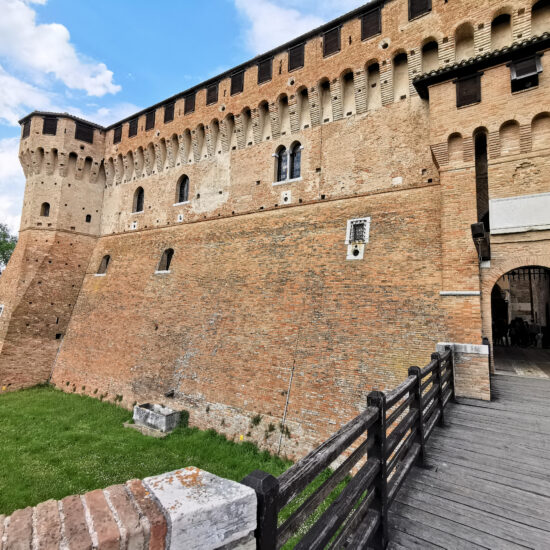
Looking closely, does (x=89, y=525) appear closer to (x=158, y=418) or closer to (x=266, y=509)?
(x=266, y=509)

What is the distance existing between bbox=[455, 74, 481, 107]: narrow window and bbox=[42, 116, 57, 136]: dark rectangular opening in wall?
66.6 ft

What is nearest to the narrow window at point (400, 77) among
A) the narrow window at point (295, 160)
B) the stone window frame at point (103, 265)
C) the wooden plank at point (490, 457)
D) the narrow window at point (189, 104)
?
the narrow window at point (295, 160)

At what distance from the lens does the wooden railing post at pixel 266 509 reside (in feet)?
Answer: 5.02

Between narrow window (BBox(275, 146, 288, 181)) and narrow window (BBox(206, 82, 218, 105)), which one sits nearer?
narrow window (BBox(275, 146, 288, 181))

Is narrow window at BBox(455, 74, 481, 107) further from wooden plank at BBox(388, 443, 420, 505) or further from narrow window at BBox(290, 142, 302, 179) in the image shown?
wooden plank at BBox(388, 443, 420, 505)

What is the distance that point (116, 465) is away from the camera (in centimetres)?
802

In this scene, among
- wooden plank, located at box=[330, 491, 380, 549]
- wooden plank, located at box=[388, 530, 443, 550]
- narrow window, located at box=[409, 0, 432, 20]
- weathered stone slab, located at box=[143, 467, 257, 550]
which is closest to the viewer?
weathered stone slab, located at box=[143, 467, 257, 550]

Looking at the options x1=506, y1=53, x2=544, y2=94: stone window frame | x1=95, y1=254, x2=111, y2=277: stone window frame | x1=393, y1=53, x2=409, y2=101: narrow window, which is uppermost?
x1=393, y1=53, x2=409, y2=101: narrow window

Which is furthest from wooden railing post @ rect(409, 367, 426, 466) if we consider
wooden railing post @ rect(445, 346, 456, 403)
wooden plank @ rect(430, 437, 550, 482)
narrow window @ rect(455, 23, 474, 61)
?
narrow window @ rect(455, 23, 474, 61)

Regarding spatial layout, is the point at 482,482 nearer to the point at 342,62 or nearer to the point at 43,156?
the point at 342,62

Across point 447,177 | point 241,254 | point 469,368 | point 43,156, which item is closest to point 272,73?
point 241,254

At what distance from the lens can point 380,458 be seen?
2803 mm

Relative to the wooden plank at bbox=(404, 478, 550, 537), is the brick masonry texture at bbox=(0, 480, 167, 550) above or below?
above

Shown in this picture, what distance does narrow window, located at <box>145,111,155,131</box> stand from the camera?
55.4 feet
